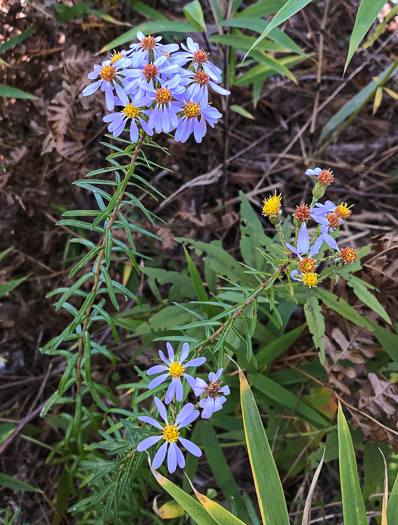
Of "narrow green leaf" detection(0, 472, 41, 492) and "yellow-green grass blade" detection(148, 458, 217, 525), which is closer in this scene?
"yellow-green grass blade" detection(148, 458, 217, 525)

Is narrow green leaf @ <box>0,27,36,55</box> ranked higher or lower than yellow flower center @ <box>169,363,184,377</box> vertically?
higher

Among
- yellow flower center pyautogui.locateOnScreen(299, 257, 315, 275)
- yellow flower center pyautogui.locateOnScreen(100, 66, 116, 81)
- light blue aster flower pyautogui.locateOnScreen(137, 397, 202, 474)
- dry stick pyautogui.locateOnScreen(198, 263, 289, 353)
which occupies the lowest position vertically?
light blue aster flower pyautogui.locateOnScreen(137, 397, 202, 474)

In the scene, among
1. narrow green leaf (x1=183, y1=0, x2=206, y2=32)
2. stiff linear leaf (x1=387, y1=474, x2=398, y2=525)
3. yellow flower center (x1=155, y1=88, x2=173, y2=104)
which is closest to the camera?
yellow flower center (x1=155, y1=88, x2=173, y2=104)

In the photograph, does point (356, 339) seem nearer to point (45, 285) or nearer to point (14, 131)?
point (45, 285)

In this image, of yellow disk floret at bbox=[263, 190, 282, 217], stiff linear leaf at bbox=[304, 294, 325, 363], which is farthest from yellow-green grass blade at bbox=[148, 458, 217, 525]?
yellow disk floret at bbox=[263, 190, 282, 217]

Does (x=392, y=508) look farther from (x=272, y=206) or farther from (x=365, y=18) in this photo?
(x=365, y=18)

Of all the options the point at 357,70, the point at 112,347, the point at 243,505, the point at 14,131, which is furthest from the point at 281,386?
the point at 357,70

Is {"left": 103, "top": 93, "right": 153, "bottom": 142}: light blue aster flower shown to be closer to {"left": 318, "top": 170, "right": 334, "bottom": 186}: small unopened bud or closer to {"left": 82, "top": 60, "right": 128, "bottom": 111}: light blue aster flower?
{"left": 82, "top": 60, "right": 128, "bottom": 111}: light blue aster flower

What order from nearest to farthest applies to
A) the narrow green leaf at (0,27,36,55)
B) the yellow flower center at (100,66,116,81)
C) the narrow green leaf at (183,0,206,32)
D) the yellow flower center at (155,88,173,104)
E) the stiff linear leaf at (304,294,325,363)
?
the yellow flower center at (155,88,173,104) → the yellow flower center at (100,66,116,81) → the stiff linear leaf at (304,294,325,363) → the narrow green leaf at (183,0,206,32) → the narrow green leaf at (0,27,36,55)
